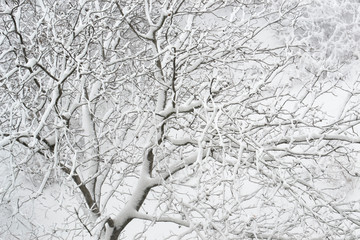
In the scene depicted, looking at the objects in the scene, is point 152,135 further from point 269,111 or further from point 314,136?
point 314,136

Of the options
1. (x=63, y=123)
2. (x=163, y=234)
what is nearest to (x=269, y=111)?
(x=63, y=123)

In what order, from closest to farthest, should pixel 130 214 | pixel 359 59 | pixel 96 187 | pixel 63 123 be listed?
pixel 63 123
pixel 130 214
pixel 96 187
pixel 359 59

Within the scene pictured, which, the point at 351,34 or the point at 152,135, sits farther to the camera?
the point at 351,34

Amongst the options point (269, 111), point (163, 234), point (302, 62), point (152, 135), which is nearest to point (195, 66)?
point (152, 135)

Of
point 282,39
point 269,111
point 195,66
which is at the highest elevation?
point 282,39

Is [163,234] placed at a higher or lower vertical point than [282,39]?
lower

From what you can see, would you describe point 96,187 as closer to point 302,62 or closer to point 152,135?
point 152,135

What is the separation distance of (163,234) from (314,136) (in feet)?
18.9

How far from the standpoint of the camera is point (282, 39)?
40.2 ft

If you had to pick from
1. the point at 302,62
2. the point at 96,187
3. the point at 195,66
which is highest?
the point at 302,62

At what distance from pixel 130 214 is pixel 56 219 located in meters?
5.56

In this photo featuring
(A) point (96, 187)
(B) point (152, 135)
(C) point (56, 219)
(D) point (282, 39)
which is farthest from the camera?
(D) point (282, 39)

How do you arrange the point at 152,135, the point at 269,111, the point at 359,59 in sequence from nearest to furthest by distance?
1. the point at 269,111
2. the point at 152,135
3. the point at 359,59

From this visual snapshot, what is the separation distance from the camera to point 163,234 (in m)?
8.77
